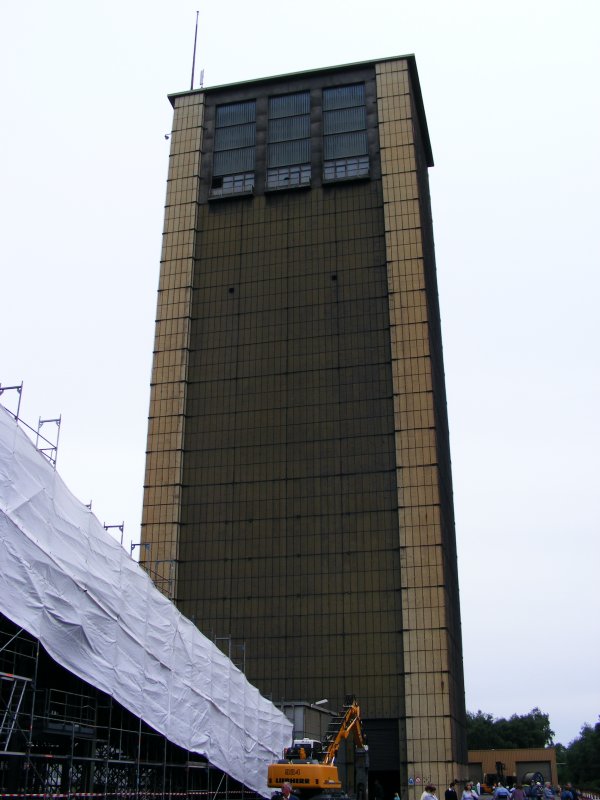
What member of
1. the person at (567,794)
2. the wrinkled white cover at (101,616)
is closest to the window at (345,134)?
the wrinkled white cover at (101,616)

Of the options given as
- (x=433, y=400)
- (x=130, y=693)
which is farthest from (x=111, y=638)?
(x=433, y=400)

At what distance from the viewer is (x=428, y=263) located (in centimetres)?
6894

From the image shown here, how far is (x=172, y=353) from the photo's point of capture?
65.2 m

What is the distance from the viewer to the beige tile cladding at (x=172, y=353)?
60625 millimetres

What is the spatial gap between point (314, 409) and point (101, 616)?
33.8 metres

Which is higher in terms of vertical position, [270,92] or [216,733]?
[270,92]

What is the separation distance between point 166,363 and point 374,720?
2891cm

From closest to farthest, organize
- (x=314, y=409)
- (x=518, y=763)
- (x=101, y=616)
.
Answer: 1. (x=101, y=616)
2. (x=314, y=409)
3. (x=518, y=763)

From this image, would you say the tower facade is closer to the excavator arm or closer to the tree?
the excavator arm

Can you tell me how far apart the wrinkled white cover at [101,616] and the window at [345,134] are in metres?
39.7

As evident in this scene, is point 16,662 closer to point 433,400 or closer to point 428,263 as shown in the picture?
point 433,400

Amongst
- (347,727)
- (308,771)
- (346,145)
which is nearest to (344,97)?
(346,145)

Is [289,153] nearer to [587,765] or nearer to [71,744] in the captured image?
[71,744]

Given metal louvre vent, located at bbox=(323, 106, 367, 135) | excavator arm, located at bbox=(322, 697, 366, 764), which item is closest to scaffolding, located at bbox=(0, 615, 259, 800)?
excavator arm, located at bbox=(322, 697, 366, 764)
